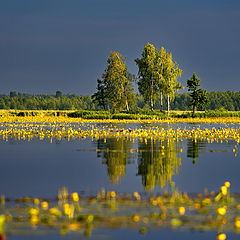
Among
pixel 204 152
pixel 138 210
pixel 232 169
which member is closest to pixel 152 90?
pixel 204 152

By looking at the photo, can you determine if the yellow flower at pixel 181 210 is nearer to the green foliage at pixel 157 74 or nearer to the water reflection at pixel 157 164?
the water reflection at pixel 157 164

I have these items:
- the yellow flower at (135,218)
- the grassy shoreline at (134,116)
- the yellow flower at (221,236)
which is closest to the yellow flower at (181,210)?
the yellow flower at (135,218)

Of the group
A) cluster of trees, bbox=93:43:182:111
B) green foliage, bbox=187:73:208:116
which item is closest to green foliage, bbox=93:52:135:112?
cluster of trees, bbox=93:43:182:111

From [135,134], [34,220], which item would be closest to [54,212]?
[34,220]

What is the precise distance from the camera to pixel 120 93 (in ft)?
320

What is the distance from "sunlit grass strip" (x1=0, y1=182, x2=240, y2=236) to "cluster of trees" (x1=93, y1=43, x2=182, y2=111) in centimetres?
8168

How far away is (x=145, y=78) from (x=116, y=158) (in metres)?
75.3

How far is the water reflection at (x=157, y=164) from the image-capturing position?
1703cm

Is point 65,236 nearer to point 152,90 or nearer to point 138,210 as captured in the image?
point 138,210

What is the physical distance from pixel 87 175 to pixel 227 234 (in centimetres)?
897

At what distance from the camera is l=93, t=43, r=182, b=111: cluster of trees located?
96.3 meters

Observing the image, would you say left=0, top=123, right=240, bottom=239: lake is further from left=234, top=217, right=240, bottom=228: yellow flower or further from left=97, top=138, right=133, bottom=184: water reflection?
left=234, top=217, right=240, bottom=228: yellow flower

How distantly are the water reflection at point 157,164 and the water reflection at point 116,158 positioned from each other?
0.63 metres

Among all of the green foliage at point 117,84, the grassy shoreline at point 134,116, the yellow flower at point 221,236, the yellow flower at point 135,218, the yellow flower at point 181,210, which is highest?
the green foliage at point 117,84
